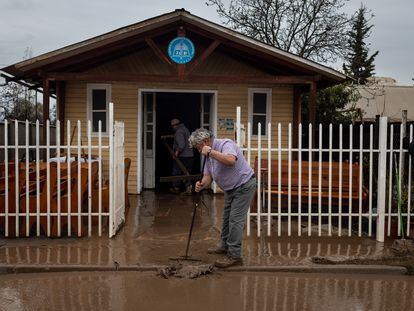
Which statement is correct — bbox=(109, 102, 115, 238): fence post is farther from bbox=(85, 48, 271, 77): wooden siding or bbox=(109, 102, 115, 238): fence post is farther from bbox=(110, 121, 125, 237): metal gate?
bbox=(85, 48, 271, 77): wooden siding

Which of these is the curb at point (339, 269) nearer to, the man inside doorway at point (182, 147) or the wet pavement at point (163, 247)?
the wet pavement at point (163, 247)

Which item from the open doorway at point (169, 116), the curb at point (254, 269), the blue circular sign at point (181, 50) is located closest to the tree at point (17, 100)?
the open doorway at point (169, 116)

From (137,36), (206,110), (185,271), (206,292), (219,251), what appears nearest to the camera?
(206,292)

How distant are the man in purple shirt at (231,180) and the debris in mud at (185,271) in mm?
205

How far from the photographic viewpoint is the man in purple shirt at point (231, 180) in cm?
622

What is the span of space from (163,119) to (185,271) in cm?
963

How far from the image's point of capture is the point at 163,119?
50.1ft

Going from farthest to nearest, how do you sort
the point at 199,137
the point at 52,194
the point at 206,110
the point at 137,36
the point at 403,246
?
1. the point at 206,110
2. the point at 137,36
3. the point at 52,194
4. the point at 403,246
5. the point at 199,137

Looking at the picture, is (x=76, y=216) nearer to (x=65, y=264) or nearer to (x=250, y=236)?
(x=65, y=264)

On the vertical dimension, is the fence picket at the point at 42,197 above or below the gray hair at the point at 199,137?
below

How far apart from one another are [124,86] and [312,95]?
445 cm

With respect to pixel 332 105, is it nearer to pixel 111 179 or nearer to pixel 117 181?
pixel 117 181

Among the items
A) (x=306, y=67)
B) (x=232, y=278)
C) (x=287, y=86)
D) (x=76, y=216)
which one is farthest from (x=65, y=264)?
(x=287, y=86)

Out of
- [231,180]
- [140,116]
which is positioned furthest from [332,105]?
[231,180]
